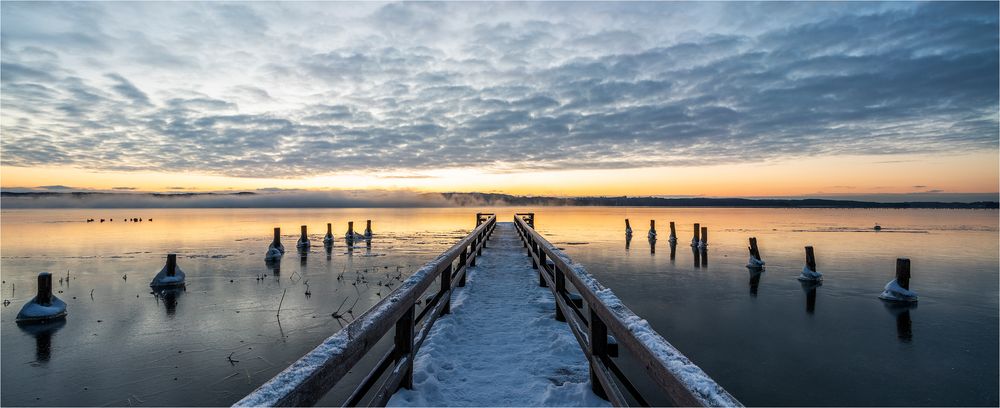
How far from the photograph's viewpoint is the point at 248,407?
6.23 feet

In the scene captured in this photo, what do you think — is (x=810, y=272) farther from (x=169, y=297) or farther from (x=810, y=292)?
(x=169, y=297)

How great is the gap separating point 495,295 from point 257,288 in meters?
12.3

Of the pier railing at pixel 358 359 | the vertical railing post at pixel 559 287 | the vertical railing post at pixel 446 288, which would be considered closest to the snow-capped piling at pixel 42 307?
the vertical railing post at pixel 446 288

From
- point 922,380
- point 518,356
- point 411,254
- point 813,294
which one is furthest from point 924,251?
point 518,356

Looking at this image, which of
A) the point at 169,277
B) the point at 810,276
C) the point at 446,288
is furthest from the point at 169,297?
the point at 810,276

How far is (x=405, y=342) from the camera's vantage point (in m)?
4.51

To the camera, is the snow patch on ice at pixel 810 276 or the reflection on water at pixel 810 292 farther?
the snow patch on ice at pixel 810 276

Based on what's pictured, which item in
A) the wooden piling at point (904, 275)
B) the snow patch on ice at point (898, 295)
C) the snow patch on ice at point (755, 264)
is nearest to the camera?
the snow patch on ice at point (898, 295)

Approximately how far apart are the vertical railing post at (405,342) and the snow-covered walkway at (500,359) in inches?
3.6

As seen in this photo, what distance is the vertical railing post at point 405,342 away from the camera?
4426 mm

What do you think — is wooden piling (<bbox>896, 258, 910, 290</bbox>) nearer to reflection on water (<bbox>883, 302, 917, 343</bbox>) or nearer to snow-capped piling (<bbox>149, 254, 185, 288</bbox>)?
reflection on water (<bbox>883, 302, 917, 343</bbox>)

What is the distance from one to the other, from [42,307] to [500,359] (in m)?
14.3

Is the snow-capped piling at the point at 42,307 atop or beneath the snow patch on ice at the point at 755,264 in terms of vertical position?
atop

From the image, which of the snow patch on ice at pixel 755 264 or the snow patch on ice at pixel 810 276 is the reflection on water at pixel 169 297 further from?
the snow patch on ice at pixel 755 264
